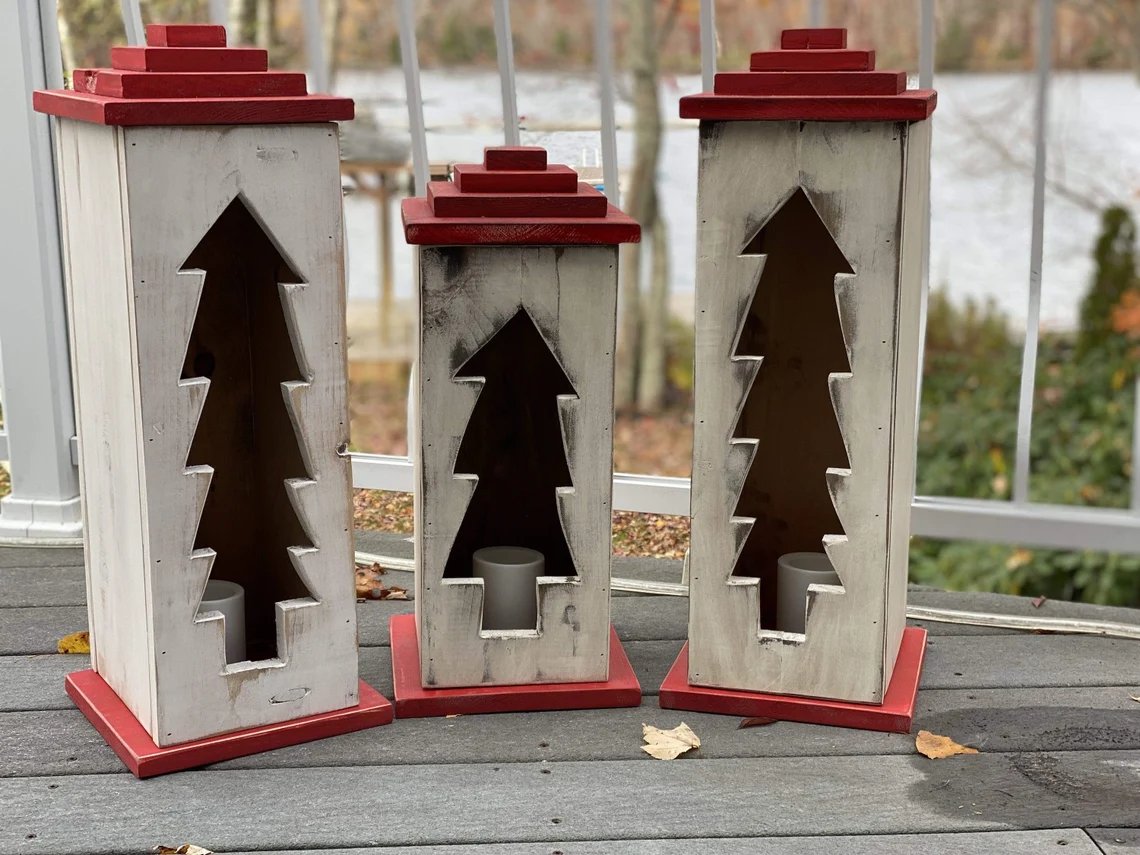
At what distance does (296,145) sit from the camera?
5.52 ft

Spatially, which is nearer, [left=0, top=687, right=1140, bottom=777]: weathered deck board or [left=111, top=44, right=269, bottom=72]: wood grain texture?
[left=111, top=44, right=269, bottom=72]: wood grain texture

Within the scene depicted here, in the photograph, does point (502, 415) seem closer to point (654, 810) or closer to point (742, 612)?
point (742, 612)

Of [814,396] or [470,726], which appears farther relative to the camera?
[814,396]

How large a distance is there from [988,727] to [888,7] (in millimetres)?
4348

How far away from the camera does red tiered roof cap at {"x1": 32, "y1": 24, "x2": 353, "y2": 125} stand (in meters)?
1.59

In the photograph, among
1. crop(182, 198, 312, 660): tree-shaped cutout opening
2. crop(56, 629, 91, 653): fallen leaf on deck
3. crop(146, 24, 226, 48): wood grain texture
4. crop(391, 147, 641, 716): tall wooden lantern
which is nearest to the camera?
crop(146, 24, 226, 48): wood grain texture

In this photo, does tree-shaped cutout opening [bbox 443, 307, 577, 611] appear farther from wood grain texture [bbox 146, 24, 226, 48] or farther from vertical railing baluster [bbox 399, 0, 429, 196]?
wood grain texture [bbox 146, 24, 226, 48]

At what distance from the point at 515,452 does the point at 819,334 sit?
0.50 meters

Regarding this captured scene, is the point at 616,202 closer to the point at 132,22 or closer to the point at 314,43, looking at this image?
the point at 314,43

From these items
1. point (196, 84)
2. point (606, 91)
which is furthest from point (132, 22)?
point (196, 84)

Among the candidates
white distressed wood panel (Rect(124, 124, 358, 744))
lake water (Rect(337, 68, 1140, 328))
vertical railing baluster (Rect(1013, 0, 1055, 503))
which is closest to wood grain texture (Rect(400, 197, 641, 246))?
white distressed wood panel (Rect(124, 124, 358, 744))

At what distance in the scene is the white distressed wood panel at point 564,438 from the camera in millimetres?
1789

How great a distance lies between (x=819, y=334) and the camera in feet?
6.90

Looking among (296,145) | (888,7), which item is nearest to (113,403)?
(296,145)
